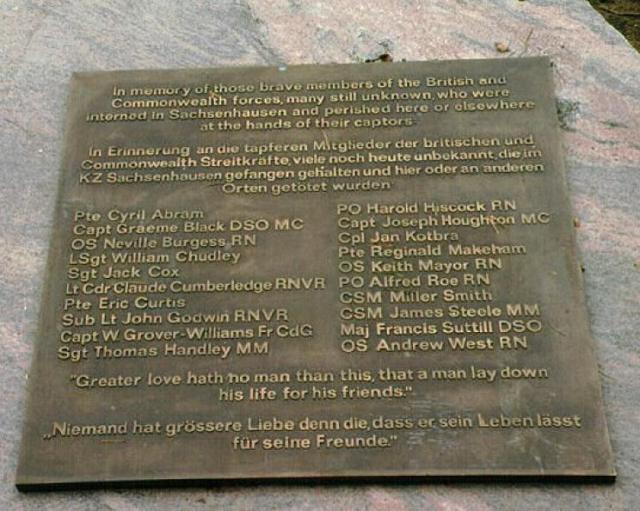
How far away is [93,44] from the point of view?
5.59 metres

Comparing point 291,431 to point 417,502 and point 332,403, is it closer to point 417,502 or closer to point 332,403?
point 332,403

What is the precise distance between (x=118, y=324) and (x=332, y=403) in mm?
1155

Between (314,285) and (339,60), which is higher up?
(339,60)

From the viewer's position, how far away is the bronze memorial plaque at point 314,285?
165 inches

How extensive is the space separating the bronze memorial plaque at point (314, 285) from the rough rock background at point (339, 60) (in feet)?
0.47

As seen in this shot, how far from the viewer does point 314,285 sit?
456cm

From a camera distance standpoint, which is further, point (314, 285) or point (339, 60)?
point (339, 60)

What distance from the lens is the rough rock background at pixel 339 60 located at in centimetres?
420

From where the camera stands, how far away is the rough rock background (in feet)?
13.8

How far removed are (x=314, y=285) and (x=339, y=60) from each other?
1.65 metres

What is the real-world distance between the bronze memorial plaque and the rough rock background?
0.14 metres

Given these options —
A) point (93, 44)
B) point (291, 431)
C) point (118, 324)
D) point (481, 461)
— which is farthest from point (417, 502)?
point (93, 44)

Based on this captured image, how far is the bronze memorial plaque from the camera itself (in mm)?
4195

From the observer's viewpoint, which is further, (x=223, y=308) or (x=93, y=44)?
(x=93, y=44)
